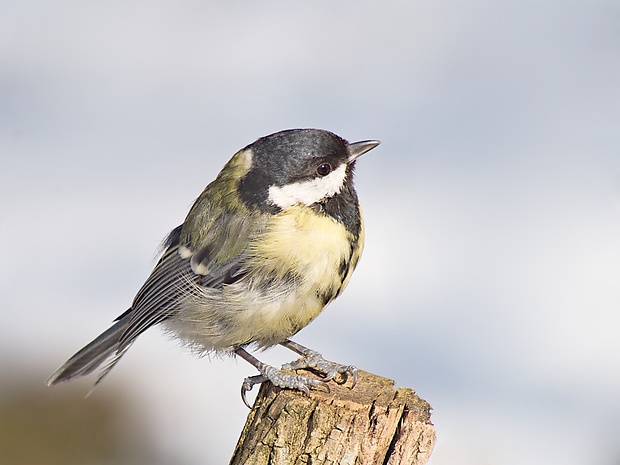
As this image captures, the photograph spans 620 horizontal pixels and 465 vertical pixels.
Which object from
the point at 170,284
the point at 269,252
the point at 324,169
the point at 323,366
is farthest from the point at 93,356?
the point at 324,169

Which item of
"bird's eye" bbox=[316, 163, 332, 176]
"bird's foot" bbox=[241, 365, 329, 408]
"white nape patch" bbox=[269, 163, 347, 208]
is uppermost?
"bird's eye" bbox=[316, 163, 332, 176]

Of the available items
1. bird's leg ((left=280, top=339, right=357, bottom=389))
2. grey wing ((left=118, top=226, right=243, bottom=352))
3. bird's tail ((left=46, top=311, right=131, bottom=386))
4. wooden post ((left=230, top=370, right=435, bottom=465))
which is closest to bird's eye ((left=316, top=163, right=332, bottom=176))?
grey wing ((left=118, top=226, right=243, bottom=352))

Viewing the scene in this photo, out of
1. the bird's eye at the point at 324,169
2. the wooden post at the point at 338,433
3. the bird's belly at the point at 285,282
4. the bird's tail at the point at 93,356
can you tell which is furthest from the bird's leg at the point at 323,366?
the bird's tail at the point at 93,356

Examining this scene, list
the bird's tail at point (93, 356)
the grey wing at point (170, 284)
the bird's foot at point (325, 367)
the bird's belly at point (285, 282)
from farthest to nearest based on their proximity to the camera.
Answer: the bird's tail at point (93, 356)
the grey wing at point (170, 284)
the bird's belly at point (285, 282)
the bird's foot at point (325, 367)

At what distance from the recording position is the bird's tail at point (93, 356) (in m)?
3.19

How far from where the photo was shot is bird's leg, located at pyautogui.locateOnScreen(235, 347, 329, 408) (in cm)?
241

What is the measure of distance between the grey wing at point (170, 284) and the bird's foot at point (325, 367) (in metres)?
0.38

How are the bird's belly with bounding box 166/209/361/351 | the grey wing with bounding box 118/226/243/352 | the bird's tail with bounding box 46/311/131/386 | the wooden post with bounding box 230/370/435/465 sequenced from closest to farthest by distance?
the wooden post with bounding box 230/370/435/465, the bird's belly with bounding box 166/209/361/351, the grey wing with bounding box 118/226/243/352, the bird's tail with bounding box 46/311/131/386

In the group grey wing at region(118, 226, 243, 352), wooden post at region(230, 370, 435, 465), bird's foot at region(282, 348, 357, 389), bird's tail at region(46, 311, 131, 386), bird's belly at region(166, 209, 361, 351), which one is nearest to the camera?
wooden post at region(230, 370, 435, 465)

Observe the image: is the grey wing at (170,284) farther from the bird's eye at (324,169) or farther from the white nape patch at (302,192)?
A: the bird's eye at (324,169)

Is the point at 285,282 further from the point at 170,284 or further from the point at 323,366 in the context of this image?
the point at 170,284

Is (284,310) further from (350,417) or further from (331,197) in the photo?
(350,417)

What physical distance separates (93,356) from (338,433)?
1.44m

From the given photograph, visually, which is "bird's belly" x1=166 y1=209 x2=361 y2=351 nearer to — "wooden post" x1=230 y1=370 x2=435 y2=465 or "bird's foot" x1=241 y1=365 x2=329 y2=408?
"bird's foot" x1=241 y1=365 x2=329 y2=408
